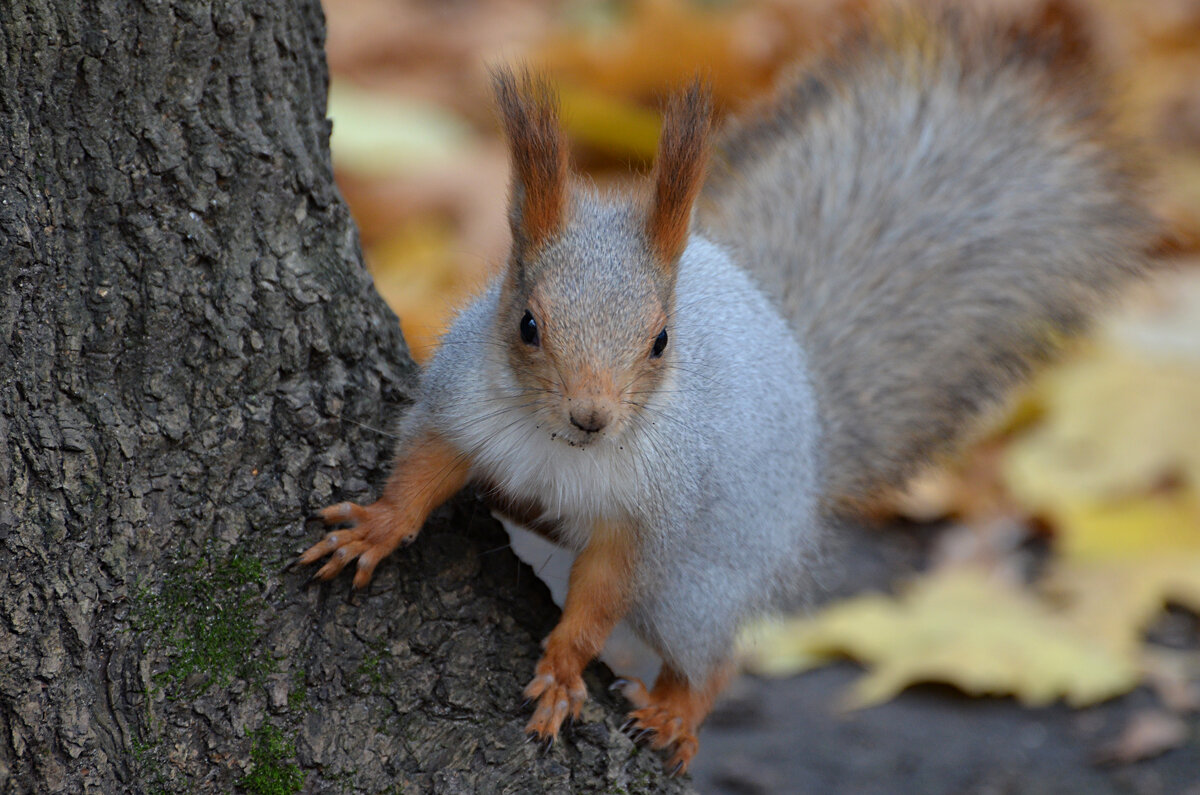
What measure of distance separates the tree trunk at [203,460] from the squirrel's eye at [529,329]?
0.21m

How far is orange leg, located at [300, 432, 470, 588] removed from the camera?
1286mm

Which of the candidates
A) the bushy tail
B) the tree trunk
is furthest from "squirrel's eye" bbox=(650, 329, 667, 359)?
the bushy tail

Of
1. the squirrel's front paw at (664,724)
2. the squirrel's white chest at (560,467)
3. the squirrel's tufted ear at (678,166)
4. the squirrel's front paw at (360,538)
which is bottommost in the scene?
the squirrel's front paw at (664,724)

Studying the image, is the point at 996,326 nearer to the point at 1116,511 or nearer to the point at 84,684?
the point at 1116,511

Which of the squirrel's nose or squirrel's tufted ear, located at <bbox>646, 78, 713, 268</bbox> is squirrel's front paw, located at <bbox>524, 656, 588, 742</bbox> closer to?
the squirrel's nose

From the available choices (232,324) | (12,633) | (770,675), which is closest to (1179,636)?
(770,675)

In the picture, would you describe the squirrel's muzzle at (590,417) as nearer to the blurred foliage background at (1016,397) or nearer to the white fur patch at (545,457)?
the white fur patch at (545,457)

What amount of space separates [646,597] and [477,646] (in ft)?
0.77

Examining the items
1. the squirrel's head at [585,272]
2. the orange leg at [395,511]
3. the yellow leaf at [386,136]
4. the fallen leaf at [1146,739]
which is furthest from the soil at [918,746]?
the yellow leaf at [386,136]

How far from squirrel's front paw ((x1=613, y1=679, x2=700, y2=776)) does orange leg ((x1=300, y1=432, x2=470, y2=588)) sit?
32 centimetres

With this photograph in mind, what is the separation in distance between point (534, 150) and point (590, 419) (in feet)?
0.99

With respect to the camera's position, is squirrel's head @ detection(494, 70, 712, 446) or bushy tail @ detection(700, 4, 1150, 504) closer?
squirrel's head @ detection(494, 70, 712, 446)

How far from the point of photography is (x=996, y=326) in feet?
6.46

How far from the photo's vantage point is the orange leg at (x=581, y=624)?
129 centimetres
